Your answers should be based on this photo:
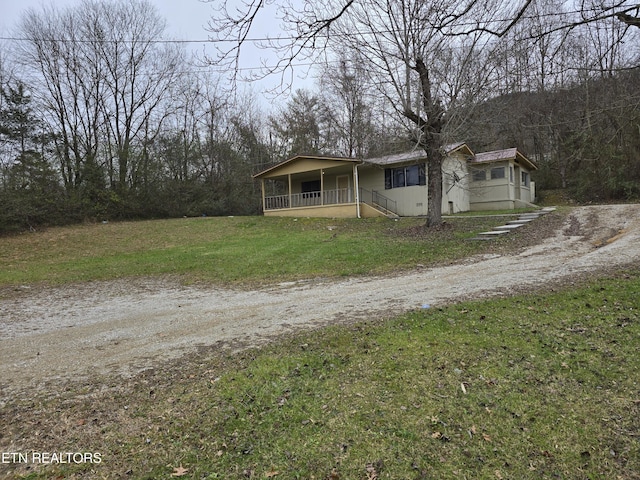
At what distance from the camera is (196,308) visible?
6.11m

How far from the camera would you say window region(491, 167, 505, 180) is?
19.9m

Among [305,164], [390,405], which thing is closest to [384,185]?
[305,164]

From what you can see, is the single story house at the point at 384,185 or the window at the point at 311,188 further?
the window at the point at 311,188

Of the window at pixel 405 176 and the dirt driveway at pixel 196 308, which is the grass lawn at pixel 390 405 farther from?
the window at pixel 405 176

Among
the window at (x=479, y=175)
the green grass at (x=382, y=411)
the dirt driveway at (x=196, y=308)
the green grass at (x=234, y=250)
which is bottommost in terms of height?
the green grass at (x=382, y=411)

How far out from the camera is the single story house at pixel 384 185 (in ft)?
62.1

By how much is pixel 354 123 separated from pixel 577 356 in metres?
24.4

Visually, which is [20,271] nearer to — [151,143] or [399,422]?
[399,422]

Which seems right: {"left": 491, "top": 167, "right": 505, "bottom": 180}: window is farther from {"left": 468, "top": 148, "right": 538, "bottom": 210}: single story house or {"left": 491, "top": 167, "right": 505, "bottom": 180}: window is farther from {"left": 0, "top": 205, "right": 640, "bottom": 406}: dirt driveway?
{"left": 0, "top": 205, "right": 640, "bottom": 406}: dirt driveway

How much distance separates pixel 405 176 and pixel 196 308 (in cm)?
1557

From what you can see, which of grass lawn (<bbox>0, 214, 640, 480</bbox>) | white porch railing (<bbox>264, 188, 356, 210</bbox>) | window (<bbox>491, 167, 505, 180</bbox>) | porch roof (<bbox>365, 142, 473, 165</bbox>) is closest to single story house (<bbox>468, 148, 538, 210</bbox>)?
window (<bbox>491, 167, 505, 180</bbox>)

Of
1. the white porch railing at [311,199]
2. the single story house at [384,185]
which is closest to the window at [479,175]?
the single story house at [384,185]

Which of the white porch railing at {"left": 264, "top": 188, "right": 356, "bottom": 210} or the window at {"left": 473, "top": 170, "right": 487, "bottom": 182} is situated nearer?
the white porch railing at {"left": 264, "top": 188, "right": 356, "bottom": 210}

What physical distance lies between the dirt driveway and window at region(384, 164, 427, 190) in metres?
9.93
